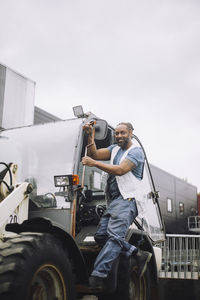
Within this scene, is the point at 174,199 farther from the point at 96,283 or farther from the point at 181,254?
the point at 96,283

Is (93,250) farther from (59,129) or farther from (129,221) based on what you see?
(59,129)

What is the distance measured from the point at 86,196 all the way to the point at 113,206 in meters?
0.62

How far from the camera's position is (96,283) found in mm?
3719

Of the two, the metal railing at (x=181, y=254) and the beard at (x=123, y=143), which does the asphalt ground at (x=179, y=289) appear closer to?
the metal railing at (x=181, y=254)

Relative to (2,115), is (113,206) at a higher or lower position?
lower

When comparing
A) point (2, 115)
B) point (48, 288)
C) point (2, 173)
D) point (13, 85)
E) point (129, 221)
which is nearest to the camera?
point (48, 288)

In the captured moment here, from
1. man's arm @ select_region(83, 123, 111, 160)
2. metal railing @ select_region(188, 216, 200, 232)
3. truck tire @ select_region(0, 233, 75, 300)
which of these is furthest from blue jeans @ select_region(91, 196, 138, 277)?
metal railing @ select_region(188, 216, 200, 232)

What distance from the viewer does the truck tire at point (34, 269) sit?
2.84m

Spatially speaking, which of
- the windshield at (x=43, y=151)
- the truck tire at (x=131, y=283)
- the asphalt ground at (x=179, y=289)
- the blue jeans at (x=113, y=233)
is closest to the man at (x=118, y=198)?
the blue jeans at (x=113, y=233)

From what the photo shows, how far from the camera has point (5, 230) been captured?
3.46 metres

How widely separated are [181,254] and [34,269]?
7816 mm

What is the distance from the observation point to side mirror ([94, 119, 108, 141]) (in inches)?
163

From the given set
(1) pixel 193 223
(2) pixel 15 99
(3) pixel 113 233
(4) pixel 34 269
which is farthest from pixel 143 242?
(1) pixel 193 223

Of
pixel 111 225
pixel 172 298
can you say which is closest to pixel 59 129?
pixel 111 225
